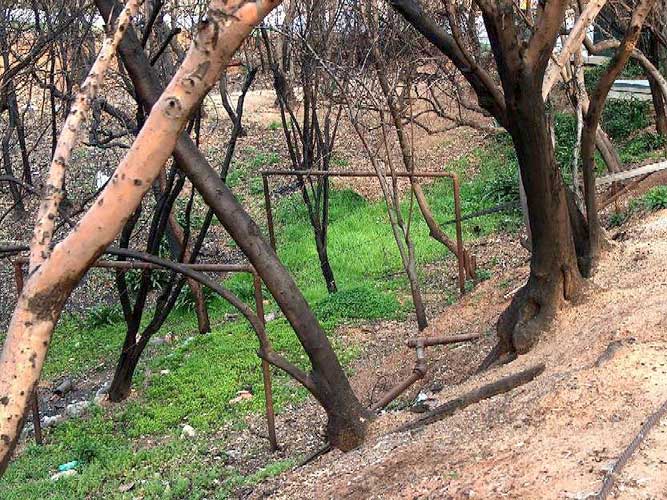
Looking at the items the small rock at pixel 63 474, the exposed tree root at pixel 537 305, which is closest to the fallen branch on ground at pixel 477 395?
the exposed tree root at pixel 537 305

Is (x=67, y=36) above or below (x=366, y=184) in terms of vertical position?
above

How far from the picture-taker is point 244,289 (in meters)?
10.2

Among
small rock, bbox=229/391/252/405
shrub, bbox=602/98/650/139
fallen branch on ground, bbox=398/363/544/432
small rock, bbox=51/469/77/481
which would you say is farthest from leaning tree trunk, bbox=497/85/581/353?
shrub, bbox=602/98/650/139

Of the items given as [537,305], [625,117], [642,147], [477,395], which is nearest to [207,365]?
[537,305]

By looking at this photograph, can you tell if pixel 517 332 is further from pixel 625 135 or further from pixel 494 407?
pixel 625 135

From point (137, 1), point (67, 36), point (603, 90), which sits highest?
point (67, 36)

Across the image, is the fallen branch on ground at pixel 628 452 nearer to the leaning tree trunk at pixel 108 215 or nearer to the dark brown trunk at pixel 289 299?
the leaning tree trunk at pixel 108 215

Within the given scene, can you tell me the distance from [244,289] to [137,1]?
306 inches

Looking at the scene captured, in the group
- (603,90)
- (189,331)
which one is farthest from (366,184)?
(603,90)

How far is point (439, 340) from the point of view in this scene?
229 inches

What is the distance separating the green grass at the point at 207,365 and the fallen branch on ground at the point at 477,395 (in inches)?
40.3

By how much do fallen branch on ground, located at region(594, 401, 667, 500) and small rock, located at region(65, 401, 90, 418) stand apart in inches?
205

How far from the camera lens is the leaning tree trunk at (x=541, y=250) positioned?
4.96 m

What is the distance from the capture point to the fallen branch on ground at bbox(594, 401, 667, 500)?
2.68 meters
